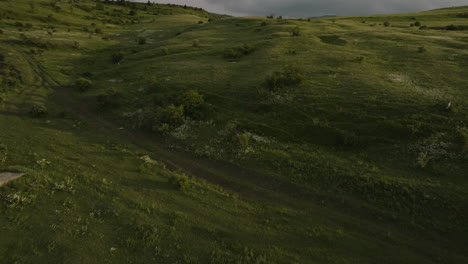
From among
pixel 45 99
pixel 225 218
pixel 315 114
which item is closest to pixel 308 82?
pixel 315 114

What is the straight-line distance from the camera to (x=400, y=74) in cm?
3422

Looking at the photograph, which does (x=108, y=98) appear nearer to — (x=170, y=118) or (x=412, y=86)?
(x=170, y=118)

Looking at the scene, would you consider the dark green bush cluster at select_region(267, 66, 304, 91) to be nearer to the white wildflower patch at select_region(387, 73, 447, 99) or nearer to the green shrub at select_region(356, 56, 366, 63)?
the white wildflower patch at select_region(387, 73, 447, 99)

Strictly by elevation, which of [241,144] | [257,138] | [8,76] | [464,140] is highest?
[8,76]

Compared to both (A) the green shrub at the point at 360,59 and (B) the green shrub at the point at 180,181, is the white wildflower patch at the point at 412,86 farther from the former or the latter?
→ (B) the green shrub at the point at 180,181

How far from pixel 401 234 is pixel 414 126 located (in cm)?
1325

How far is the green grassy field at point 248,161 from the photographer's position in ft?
43.5

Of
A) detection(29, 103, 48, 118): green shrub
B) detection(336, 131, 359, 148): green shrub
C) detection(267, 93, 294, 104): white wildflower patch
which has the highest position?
detection(267, 93, 294, 104): white wildflower patch

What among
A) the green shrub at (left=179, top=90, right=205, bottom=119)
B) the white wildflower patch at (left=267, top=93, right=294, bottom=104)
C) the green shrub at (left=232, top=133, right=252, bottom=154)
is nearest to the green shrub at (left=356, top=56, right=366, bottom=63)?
the white wildflower patch at (left=267, top=93, right=294, bottom=104)

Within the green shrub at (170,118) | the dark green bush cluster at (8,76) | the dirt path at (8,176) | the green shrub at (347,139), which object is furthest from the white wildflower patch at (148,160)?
the dark green bush cluster at (8,76)

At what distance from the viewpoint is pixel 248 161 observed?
72.2 feet

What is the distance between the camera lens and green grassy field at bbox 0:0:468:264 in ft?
43.5

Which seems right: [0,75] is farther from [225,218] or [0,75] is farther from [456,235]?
[456,235]

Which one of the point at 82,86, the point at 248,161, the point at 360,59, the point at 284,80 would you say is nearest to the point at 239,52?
the point at 284,80
